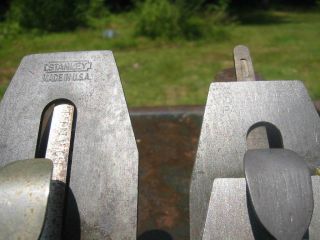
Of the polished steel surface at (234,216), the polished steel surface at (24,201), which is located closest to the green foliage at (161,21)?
the polished steel surface at (234,216)

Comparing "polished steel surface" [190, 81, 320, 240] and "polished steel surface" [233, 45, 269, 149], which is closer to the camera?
"polished steel surface" [190, 81, 320, 240]

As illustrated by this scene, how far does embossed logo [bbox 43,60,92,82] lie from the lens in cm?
160

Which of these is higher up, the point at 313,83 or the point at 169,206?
the point at 313,83

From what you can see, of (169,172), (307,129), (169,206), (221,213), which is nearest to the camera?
A: (221,213)

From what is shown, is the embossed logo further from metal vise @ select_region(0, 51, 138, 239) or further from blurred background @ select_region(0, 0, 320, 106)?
blurred background @ select_region(0, 0, 320, 106)

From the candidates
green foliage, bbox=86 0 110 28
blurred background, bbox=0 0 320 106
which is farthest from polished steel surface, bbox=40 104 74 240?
green foliage, bbox=86 0 110 28

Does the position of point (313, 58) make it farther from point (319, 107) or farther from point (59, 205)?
point (59, 205)

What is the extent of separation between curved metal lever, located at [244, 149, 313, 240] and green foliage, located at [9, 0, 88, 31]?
5.74 meters

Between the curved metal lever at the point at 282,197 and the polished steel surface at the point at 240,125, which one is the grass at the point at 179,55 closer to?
the polished steel surface at the point at 240,125

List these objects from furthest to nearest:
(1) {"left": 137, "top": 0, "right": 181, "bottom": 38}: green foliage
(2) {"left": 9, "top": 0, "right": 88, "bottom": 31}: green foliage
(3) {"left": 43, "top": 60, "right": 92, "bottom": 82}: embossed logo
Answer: (2) {"left": 9, "top": 0, "right": 88, "bottom": 31}: green foliage, (1) {"left": 137, "top": 0, "right": 181, "bottom": 38}: green foliage, (3) {"left": 43, "top": 60, "right": 92, "bottom": 82}: embossed logo

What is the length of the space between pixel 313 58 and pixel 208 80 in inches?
54.5

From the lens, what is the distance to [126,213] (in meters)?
1.42

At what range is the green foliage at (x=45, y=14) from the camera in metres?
6.38

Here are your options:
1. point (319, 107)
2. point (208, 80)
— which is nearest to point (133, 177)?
point (319, 107)
